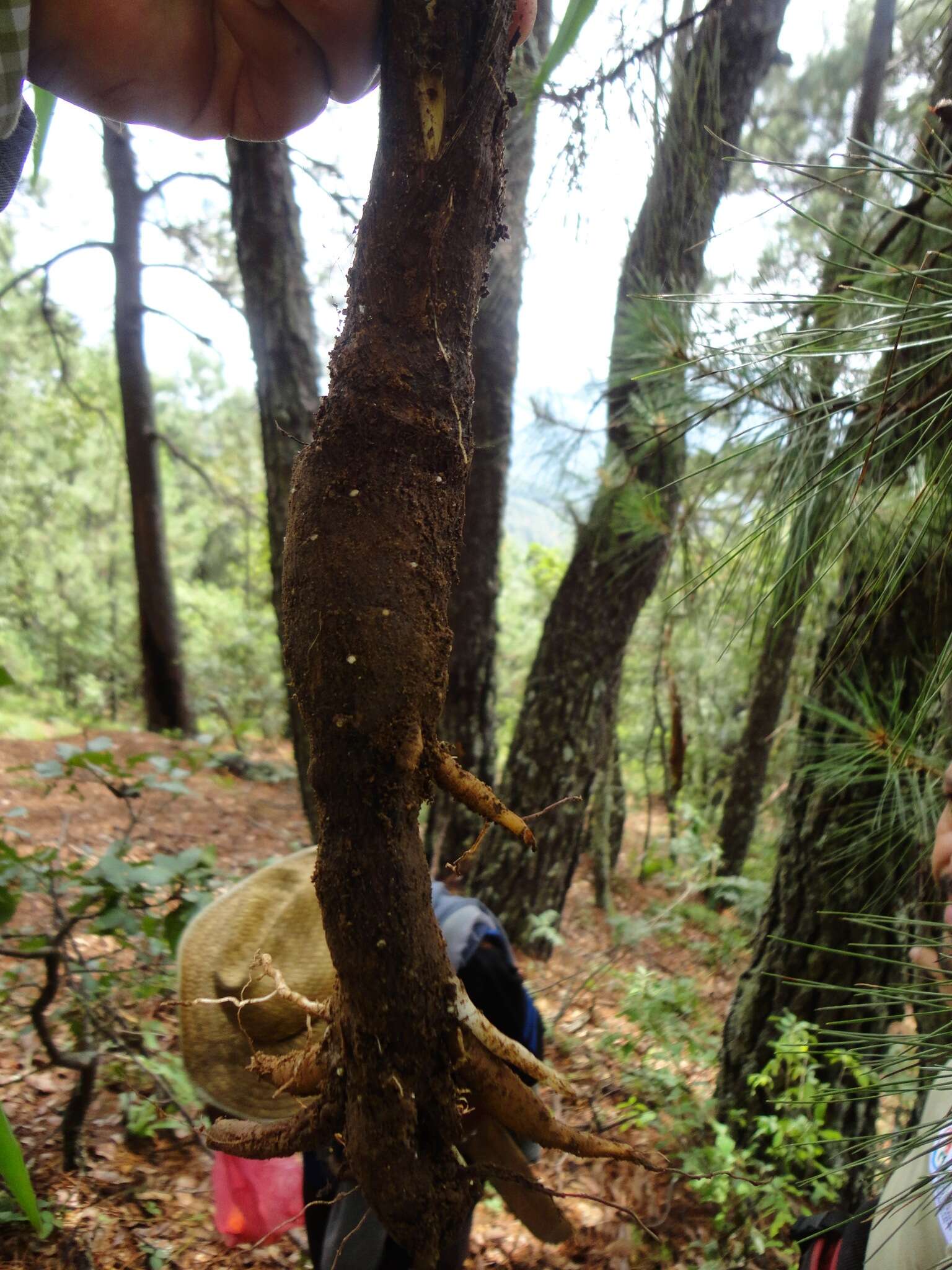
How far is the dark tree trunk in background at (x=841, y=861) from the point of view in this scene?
2.15 metres

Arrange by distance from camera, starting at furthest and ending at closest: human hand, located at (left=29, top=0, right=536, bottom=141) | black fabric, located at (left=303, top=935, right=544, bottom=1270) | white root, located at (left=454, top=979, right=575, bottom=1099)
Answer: black fabric, located at (left=303, top=935, right=544, bottom=1270), white root, located at (left=454, top=979, right=575, bottom=1099), human hand, located at (left=29, top=0, right=536, bottom=141)

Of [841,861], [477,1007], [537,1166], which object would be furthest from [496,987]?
[841,861]

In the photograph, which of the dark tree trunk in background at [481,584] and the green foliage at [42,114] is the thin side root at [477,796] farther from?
the dark tree trunk in background at [481,584]

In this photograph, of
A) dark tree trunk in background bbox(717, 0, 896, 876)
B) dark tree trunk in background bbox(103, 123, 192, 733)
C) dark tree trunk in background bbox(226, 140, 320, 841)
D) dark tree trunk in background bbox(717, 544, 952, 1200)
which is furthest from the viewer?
dark tree trunk in background bbox(103, 123, 192, 733)

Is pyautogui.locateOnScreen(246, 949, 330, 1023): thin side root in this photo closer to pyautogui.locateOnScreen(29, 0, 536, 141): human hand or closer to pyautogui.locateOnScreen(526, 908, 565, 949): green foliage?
pyautogui.locateOnScreen(29, 0, 536, 141): human hand

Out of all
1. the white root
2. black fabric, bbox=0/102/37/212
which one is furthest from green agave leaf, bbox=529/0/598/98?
the white root

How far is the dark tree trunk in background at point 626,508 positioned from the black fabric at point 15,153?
62.7 inches

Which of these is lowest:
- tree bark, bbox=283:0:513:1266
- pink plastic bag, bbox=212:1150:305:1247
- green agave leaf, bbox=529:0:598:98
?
pink plastic bag, bbox=212:1150:305:1247

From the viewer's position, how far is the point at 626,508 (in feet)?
10.5

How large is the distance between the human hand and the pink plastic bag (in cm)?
234

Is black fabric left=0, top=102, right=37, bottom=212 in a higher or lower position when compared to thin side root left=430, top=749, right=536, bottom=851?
higher

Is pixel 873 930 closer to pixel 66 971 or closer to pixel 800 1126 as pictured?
pixel 800 1126

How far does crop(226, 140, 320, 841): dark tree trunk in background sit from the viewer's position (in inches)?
145

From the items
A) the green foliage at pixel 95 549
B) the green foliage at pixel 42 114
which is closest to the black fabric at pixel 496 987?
the green foliage at pixel 42 114
